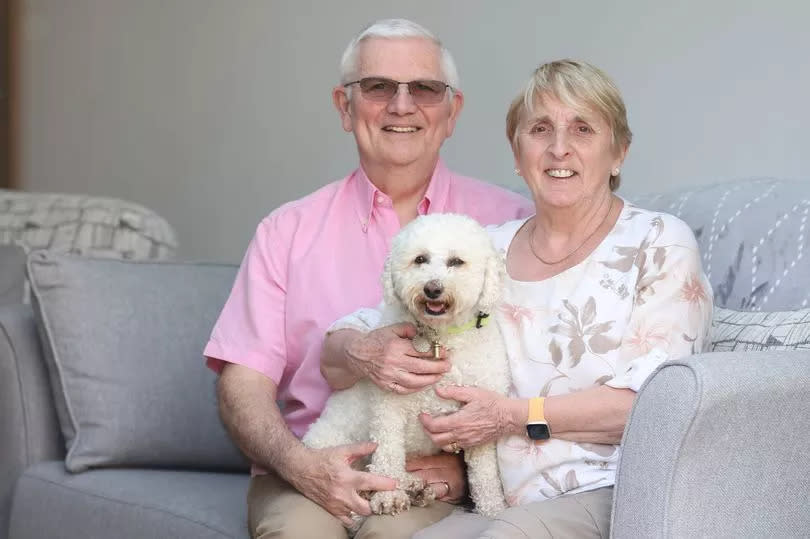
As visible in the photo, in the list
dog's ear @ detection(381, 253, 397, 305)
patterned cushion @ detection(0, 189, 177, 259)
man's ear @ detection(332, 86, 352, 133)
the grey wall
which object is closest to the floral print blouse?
dog's ear @ detection(381, 253, 397, 305)

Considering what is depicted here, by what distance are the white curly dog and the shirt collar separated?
0.44 metres

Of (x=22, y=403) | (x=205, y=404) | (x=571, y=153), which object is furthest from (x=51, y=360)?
(x=571, y=153)

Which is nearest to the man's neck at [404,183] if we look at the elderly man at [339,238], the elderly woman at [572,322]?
the elderly man at [339,238]

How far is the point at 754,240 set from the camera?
248cm

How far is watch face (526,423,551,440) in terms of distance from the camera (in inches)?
86.6

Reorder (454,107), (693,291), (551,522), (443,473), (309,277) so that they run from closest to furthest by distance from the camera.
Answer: (551,522)
(693,291)
(443,473)
(309,277)
(454,107)

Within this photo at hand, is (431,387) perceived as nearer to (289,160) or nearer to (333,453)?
(333,453)

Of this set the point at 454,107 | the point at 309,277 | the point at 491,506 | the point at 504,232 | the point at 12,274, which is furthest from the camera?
the point at 12,274

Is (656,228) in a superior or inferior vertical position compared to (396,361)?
superior

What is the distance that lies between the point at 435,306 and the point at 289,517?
507mm

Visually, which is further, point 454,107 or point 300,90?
point 300,90

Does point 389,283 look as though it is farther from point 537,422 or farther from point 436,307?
point 537,422

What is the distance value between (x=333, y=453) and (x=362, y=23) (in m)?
2.40

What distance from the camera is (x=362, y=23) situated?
440cm
